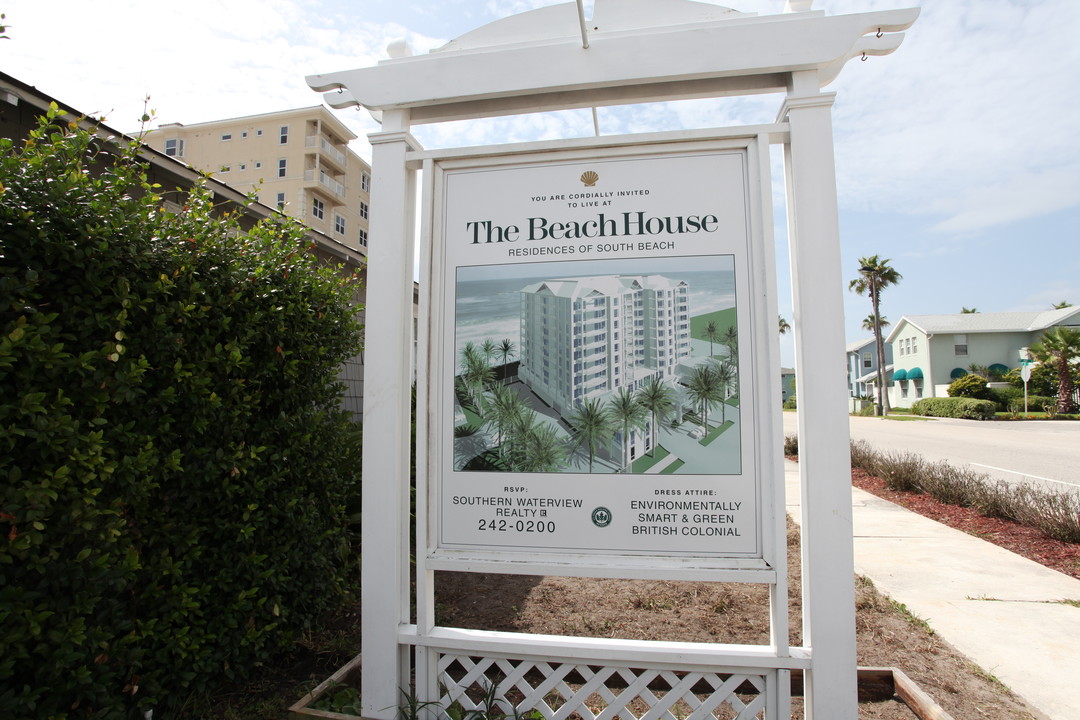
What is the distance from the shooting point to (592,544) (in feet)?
8.68

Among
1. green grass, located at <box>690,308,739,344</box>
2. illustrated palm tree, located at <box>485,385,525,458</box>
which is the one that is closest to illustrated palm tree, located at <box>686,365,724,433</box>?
green grass, located at <box>690,308,739,344</box>

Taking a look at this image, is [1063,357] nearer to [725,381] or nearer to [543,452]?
[725,381]

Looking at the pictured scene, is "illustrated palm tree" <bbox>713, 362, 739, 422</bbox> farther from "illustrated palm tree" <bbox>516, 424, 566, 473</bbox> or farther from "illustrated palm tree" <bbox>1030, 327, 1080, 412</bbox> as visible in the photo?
"illustrated palm tree" <bbox>1030, 327, 1080, 412</bbox>

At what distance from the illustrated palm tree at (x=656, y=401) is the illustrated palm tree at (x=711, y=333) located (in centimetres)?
25

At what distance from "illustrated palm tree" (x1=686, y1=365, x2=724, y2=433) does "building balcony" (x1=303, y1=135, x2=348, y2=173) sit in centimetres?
4023

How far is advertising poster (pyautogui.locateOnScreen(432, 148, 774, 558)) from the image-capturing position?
2611 millimetres

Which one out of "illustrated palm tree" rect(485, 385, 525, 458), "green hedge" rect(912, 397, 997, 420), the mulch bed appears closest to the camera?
"illustrated palm tree" rect(485, 385, 525, 458)

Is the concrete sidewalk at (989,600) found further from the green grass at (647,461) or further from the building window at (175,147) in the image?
the building window at (175,147)

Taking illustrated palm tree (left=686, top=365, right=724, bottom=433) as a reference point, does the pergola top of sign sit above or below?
above

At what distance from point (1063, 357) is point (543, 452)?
41.8 metres

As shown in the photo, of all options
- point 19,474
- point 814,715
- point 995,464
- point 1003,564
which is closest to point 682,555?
point 814,715

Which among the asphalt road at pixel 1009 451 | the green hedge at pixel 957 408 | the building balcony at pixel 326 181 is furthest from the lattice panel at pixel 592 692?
the building balcony at pixel 326 181

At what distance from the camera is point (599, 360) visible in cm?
271

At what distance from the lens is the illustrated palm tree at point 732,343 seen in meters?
2.62
